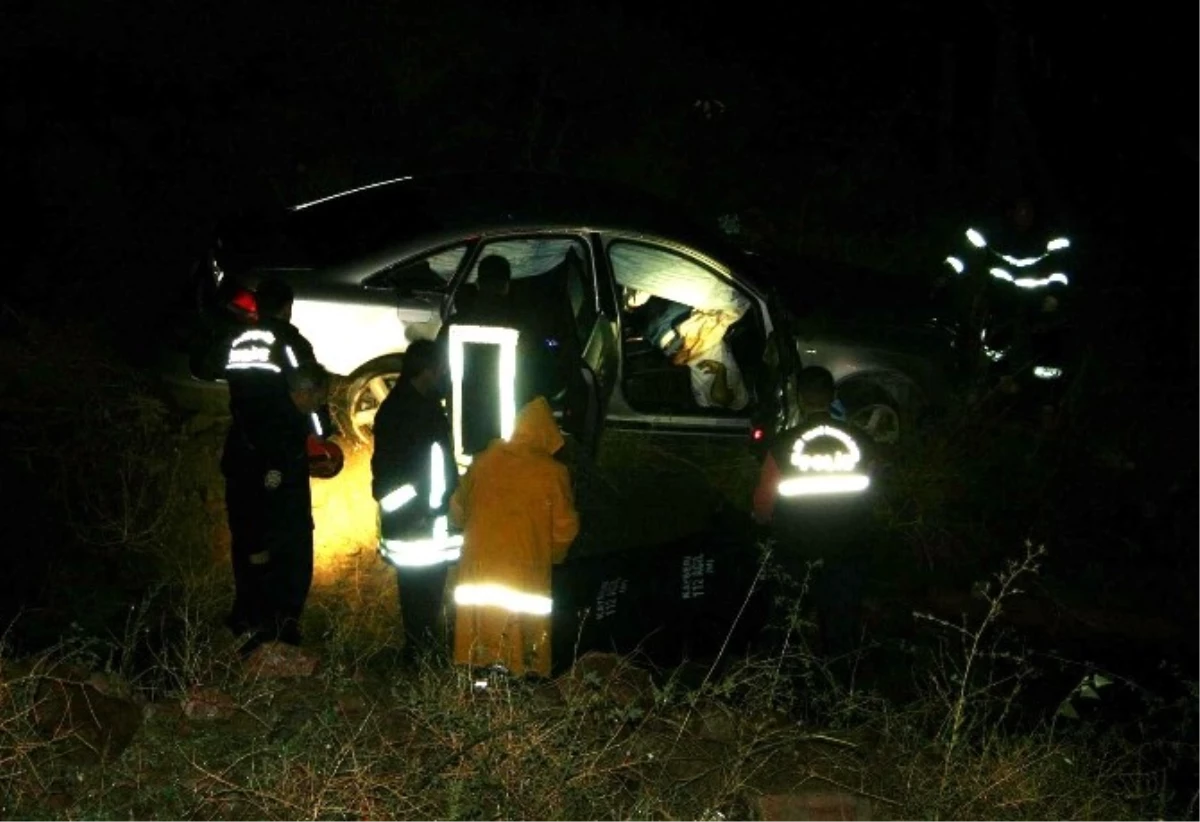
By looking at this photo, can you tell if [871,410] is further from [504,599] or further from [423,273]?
[504,599]

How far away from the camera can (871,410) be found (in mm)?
9695

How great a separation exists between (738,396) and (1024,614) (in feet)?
6.74

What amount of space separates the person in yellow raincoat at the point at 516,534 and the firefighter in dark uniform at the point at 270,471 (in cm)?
91

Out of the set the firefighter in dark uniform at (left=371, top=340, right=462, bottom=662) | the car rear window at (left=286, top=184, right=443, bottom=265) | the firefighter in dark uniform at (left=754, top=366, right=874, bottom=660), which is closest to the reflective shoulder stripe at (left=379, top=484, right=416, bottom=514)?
the firefighter in dark uniform at (left=371, top=340, right=462, bottom=662)

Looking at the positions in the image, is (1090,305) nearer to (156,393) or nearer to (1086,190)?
(1086,190)

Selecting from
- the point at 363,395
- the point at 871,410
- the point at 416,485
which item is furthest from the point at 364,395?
the point at 871,410

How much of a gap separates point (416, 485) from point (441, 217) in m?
2.36

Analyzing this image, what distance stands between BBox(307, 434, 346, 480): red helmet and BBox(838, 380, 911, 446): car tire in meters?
3.86

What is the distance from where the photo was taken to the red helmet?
6816 mm

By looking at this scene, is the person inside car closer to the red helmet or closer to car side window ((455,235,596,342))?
car side window ((455,235,596,342))

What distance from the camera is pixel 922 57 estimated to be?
642 inches

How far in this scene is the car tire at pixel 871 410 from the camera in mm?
9672

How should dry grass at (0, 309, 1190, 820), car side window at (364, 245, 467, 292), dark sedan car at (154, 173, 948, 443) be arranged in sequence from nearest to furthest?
dry grass at (0, 309, 1190, 820) → dark sedan car at (154, 173, 948, 443) → car side window at (364, 245, 467, 292)

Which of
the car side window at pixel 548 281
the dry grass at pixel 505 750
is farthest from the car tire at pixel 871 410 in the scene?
the dry grass at pixel 505 750
